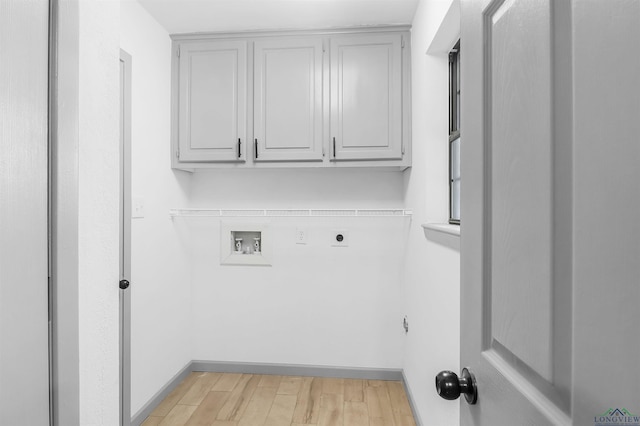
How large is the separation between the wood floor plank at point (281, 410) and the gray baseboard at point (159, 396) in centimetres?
72

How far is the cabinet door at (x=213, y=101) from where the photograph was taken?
2422mm

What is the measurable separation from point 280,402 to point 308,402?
0.58 feet

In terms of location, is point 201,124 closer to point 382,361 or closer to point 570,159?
point 382,361

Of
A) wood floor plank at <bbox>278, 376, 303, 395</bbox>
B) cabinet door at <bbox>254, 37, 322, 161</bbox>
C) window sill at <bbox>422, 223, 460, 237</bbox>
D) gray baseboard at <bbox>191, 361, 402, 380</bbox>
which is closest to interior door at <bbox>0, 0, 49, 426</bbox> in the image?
window sill at <bbox>422, 223, 460, 237</bbox>

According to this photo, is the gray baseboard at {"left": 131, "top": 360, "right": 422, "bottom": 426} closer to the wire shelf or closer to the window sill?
the wire shelf

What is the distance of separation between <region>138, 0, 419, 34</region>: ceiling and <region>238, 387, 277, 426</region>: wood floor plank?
2426mm

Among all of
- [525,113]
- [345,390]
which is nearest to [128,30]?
[525,113]

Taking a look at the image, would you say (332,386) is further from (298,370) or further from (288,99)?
(288,99)

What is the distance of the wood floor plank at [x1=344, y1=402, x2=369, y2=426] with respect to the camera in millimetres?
2094

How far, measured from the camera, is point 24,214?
2.25ft

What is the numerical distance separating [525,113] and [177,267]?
2.49 metres

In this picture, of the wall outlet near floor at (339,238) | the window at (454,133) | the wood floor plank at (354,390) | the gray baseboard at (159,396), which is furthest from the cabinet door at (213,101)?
the wood floor plank at (354,390)

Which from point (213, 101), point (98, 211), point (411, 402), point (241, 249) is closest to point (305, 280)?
point (241, 249)

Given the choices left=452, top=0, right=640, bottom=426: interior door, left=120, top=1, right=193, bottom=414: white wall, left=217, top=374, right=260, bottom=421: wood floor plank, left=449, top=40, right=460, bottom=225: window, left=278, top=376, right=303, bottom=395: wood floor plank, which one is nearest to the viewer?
left=452, top=0, right=640, bottom=426: interior door
